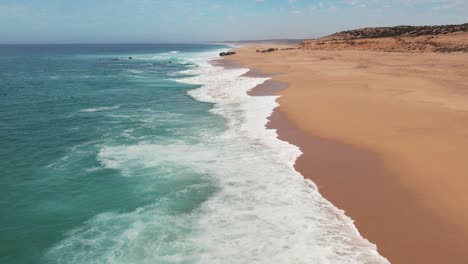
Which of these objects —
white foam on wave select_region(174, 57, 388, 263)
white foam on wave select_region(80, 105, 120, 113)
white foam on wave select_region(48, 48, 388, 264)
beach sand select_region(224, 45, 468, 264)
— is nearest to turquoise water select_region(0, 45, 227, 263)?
white foam on wave select_region(80, 105, 120, 113)

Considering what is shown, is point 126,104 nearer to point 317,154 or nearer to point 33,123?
point 33,123

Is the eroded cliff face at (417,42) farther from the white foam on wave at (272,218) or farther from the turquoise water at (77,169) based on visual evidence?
the white foam on wave at (272,218)

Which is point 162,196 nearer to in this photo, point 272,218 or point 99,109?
point 272,218

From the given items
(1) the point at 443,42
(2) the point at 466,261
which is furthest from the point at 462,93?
(1) the point at 443,42

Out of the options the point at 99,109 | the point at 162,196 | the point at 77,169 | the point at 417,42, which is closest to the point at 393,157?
the point at 162,196

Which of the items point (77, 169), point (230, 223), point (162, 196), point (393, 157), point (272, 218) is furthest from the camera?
point (77, 169)

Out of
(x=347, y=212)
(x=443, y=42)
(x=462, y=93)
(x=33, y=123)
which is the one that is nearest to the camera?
(x=347, y=212)

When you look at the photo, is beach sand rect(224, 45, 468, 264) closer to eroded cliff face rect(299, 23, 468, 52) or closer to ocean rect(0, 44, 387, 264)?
ocean rect(0, 44, 387, 264)
